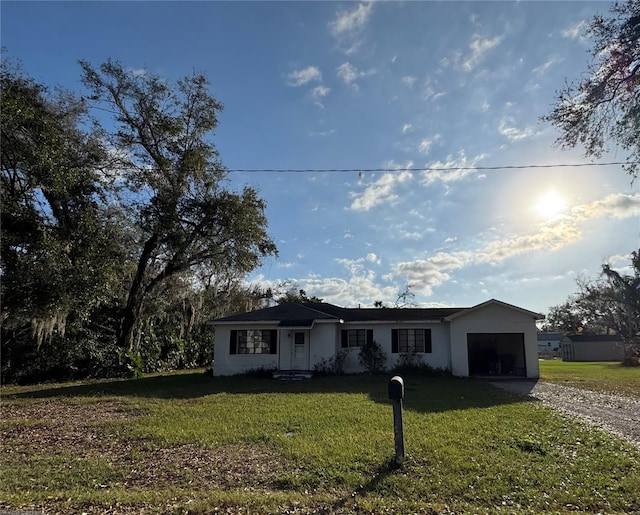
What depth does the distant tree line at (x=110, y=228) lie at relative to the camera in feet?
35.6

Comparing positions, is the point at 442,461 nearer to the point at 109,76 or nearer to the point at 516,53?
the point at 516,53

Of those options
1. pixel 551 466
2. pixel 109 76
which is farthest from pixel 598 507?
pixel 109 76

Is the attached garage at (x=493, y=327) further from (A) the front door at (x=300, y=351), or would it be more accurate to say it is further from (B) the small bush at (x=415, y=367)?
(A) the front door at (x=300, y=351)

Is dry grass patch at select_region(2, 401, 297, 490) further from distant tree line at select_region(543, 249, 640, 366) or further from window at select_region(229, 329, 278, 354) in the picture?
distant tree line at select_region(543, 249, 640, 366)

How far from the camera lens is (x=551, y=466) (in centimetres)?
547

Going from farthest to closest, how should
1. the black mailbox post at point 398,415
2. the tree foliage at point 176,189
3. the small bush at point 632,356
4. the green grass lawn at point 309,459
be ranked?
the small bush at point 632,356, the tree foliage at point 176,189, the black mailbox post at point 398,415, the green grass lawn at point 309,459

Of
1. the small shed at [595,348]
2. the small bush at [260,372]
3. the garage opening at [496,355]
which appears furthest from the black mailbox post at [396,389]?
the small shed at [595,348]

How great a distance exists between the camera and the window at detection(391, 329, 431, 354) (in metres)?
17.7

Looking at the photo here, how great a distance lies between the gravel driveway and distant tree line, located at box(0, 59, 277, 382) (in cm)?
1131

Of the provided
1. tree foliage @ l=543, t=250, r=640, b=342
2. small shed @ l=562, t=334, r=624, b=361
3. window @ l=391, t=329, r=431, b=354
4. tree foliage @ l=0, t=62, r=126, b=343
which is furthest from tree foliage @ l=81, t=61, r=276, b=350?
small shed @ l=562, t=334, r=624, b=361

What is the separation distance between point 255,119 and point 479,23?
626cm

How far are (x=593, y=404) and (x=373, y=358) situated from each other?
27.1ft

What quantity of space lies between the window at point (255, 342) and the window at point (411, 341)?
502 centimetres

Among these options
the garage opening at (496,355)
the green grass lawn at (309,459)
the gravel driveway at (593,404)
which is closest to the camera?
the green grass lawn at (309,459)
